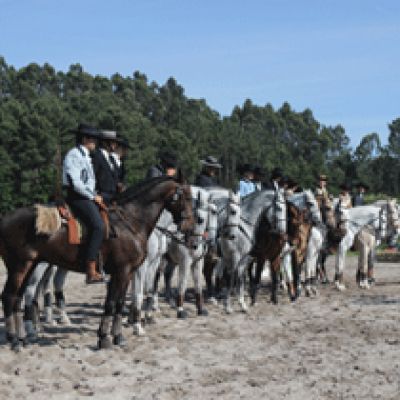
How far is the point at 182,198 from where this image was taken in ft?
31.9

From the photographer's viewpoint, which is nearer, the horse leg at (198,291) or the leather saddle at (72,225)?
the leather saddle at (72,225)

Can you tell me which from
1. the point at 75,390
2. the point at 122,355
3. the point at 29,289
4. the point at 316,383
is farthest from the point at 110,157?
the point at 316,383

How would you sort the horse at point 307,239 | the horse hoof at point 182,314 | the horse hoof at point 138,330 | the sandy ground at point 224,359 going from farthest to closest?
the horse at point 307,239 → the horse hoof at point 182,314 → the horse hoof at point 138,330 → the sandy ground at point 224,359

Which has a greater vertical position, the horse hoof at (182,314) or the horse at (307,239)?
the horse at (307,239)

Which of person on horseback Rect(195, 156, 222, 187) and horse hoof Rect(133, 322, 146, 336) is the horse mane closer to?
horse hoof Rect(133, 322, 146, 336)

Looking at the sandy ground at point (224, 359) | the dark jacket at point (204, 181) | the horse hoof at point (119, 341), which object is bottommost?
the sandy ground at point (224, 359)

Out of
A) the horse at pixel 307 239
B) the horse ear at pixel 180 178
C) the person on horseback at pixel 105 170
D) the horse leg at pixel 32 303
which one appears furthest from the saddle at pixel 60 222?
the horse at pixel 307 239

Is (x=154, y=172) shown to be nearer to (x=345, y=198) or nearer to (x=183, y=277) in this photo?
(x=183, y=277)

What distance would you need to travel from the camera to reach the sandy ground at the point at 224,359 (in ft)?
23.6

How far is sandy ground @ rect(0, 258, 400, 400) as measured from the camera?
283 inches

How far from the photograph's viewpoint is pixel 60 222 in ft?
28.7

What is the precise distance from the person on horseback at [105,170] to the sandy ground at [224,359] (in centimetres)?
235

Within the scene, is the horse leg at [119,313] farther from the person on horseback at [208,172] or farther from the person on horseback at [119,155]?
the person on horseback at [208,172]

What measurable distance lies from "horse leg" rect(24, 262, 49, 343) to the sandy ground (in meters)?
0.22
